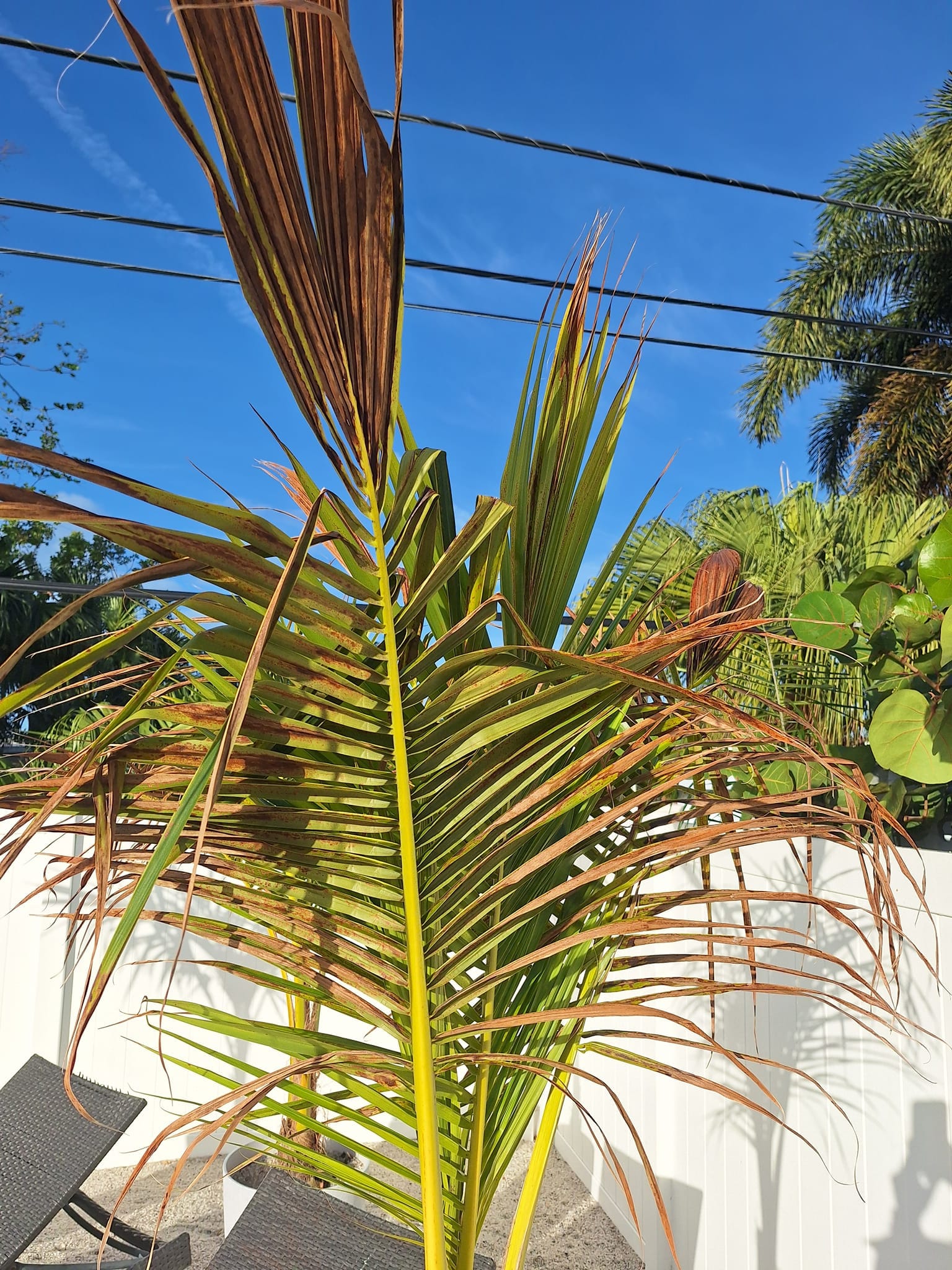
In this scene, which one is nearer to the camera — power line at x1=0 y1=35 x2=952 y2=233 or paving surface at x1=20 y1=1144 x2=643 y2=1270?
paving surface at x1=20 y1=1144 x2=643 y2=1270

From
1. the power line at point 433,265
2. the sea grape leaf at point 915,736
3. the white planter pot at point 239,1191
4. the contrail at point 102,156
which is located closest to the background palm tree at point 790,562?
the sea grape leaf at point 915,736

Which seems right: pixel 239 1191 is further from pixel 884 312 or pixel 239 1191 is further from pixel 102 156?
pixel 102 156

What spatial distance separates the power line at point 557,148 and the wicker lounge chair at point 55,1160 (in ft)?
9.53

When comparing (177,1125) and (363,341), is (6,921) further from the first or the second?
(363,341)

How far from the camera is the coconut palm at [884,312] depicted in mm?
11859

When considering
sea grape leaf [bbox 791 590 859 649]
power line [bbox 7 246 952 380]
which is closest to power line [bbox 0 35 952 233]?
power line [bbox 7 246 952 380]

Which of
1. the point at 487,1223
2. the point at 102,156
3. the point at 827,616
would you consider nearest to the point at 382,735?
the point at 827,616

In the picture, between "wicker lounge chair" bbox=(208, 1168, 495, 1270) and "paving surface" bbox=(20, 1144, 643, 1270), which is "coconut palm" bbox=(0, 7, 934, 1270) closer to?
"wicker lounge chair" bbox=(208, 1168, 495, 1270)

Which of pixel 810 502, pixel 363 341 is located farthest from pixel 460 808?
pixel 810 502

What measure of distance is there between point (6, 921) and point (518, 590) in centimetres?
360

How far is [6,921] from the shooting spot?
148 inches

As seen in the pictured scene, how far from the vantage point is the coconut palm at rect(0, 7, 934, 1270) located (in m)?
0.65

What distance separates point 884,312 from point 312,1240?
14448mm

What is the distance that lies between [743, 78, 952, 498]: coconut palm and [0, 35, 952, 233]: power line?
26.7 feet
